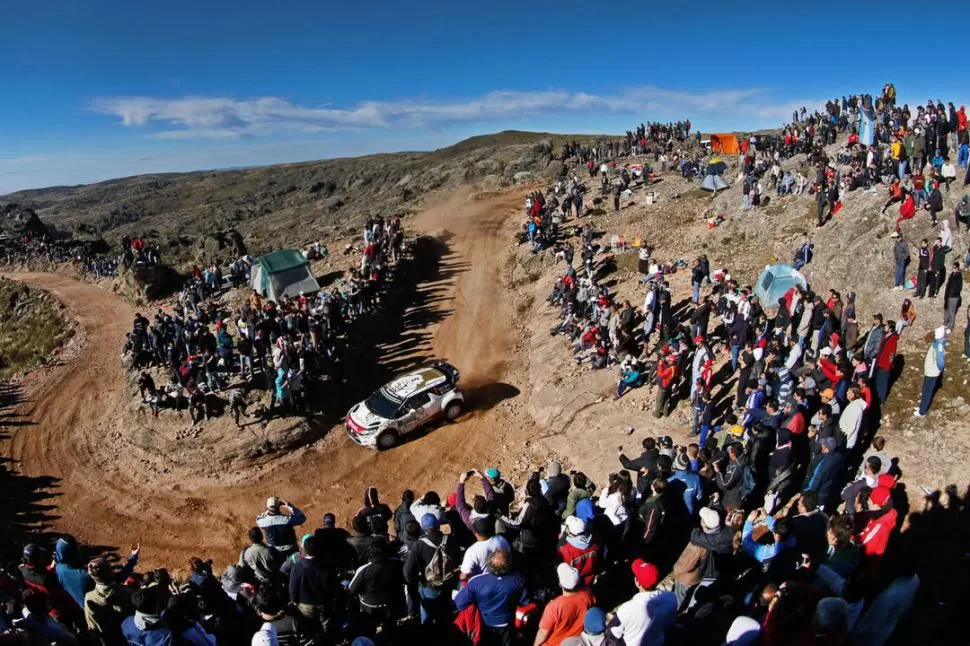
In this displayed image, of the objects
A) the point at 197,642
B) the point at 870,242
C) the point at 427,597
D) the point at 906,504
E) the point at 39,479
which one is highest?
the point at 870,242

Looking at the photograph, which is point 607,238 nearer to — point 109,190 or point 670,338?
point 670,338

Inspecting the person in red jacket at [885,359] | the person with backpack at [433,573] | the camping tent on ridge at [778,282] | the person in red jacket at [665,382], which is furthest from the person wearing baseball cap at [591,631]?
the camping tent on ridge at [778,282]

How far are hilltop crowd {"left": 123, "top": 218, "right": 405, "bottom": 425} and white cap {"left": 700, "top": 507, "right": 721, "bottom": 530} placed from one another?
1377cm

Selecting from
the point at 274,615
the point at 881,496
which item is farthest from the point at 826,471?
the point at 274,615

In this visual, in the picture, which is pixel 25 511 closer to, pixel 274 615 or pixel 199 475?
pixel 199 475

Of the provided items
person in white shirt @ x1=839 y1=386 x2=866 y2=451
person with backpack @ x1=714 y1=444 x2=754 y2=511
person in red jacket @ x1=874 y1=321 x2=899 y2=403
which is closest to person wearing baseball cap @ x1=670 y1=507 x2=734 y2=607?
person with backpack @ x1=714 y1=444 x2=754 y2=511

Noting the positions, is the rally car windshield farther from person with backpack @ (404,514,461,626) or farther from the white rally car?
person with backpack @ (404,514,461,626)

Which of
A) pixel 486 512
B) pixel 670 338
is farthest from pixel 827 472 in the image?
pixel 670 338

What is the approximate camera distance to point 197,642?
5.61 m

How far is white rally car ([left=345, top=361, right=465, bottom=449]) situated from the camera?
54.4 ft

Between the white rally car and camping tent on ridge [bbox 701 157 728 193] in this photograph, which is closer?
the white rally car

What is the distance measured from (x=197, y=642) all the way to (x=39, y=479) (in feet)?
53.2

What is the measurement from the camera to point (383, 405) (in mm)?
16984

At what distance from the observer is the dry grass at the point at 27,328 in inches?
1057
